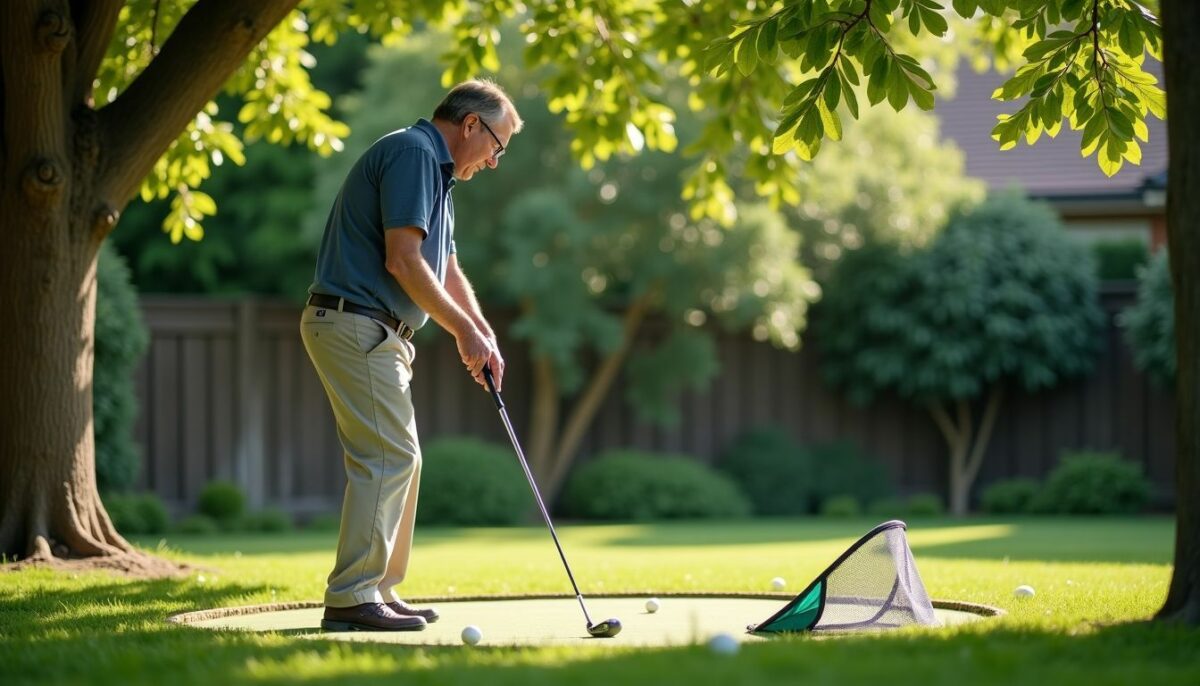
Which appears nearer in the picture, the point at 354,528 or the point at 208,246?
the point at 354,528

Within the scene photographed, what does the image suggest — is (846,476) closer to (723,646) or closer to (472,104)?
(472,104)

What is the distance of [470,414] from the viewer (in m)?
14.1

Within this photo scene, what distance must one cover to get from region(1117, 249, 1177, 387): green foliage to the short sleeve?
30.6 ft

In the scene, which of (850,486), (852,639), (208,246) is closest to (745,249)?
(850,486)

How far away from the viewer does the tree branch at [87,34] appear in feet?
20.7

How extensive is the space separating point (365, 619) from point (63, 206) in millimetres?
2634

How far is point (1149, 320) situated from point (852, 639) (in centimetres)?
988

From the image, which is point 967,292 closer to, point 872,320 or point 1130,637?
point 872,320

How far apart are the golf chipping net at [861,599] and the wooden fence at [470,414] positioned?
30.7 ft

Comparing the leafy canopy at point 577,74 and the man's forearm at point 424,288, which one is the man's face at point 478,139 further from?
the leafy canopy at point 577,74

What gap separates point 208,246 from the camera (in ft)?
56.9

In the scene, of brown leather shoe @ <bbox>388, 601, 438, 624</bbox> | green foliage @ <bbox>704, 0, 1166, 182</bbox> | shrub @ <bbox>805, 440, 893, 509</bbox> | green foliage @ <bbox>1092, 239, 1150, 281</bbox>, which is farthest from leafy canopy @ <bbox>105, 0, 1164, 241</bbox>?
green foliage @ <bbox>1092, 239, 1150, 281</bbox>

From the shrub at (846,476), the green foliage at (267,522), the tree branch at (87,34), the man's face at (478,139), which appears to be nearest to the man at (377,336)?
the man's face at (478,139)

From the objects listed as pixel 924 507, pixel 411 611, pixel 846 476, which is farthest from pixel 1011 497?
pixel 411 611
